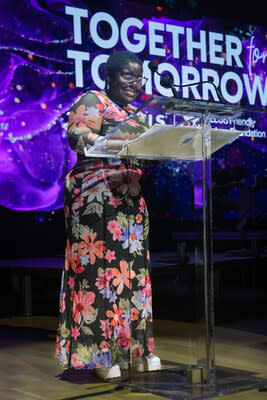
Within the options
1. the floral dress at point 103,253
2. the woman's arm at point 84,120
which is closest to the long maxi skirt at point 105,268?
the floral dress at point 103,253

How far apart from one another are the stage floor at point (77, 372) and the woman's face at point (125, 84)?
2.69 feet

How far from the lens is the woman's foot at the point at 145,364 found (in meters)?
2.32

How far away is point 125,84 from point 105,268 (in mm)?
650

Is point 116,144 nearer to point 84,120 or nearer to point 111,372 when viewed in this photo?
point 84,120

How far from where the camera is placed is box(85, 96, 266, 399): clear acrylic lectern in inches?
79.4

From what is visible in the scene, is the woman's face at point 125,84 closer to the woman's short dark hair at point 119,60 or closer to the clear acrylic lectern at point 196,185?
the woman's short dark hair at point 119,60

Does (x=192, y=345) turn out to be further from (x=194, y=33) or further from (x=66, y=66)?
(x=194, y=33)

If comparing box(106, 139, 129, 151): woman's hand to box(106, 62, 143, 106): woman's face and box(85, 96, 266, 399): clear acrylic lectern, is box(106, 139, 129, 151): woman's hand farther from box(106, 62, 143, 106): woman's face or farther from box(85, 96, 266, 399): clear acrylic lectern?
box(106, 62, 143, 106): woman's face

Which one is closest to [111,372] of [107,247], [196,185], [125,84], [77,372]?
[77,372]

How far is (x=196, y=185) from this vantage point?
2107 mm

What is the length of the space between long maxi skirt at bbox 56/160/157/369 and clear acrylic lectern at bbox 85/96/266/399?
20 cm

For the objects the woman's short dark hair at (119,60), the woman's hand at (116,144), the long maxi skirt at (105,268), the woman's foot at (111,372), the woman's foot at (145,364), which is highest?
the woman's short dark hair at (119,60)

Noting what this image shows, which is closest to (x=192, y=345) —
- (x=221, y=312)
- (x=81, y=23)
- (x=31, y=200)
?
(x=221, y=312)

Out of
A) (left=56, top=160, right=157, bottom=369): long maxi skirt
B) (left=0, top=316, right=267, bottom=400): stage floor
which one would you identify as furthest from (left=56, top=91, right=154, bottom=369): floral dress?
(left=0, top=316, right=267, bottom=400): stage floor
